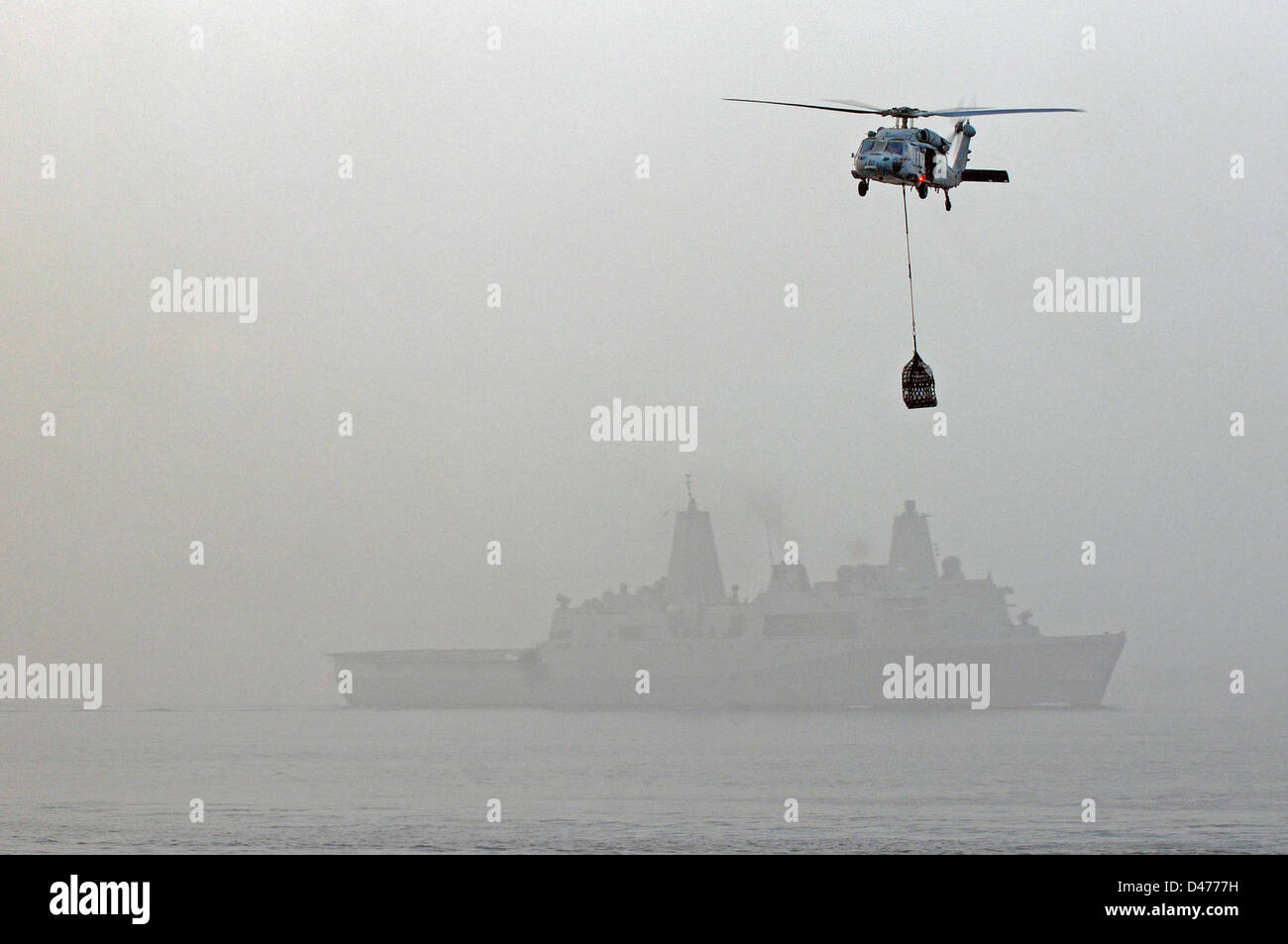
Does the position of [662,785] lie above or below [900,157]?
below

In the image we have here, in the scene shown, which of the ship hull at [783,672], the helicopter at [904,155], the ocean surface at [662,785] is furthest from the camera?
the ship hull at [783,672]

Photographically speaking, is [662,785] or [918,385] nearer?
[918,385]

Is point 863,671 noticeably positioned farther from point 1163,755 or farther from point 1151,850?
point 1151,850

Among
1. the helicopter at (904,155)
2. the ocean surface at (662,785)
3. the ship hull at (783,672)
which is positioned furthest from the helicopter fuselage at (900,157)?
the ship hull at (783,672)

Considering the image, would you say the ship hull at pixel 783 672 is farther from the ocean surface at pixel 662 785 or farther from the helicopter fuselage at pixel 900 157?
the helicopter fuselage at pixel 900 157

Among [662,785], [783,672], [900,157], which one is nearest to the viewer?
[900,157]

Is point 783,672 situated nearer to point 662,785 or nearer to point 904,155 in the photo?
point 662,785

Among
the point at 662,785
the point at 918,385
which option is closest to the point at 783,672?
the point at 662,785
